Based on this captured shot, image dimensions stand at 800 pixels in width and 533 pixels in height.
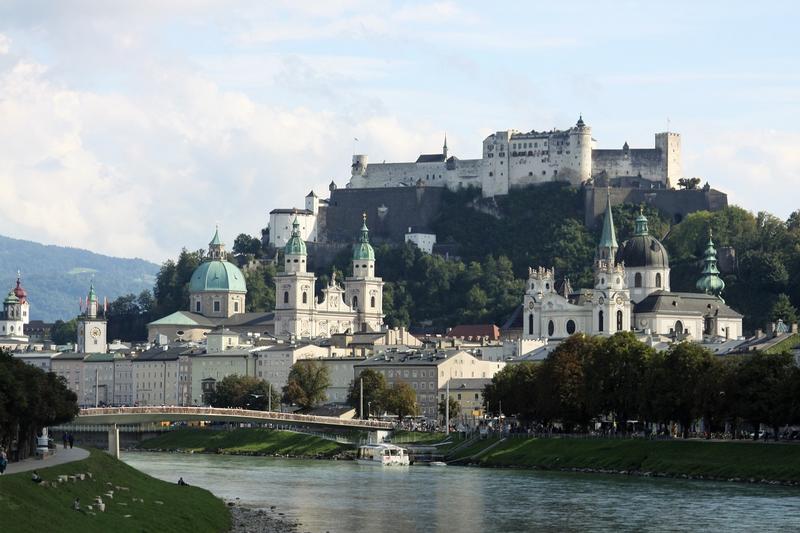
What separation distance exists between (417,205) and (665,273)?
42.6 metres

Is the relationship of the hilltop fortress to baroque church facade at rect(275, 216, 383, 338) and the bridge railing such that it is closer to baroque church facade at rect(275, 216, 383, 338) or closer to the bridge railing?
baroque church facade at rect(275, 216, 383, 338)

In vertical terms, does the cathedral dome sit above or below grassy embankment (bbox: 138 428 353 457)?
above

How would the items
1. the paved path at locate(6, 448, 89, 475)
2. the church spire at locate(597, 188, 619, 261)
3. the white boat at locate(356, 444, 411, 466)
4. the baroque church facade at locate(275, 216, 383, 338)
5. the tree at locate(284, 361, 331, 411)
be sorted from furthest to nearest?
the baroque church facade at locate(275, 216, 383, 338) → the church spire at locate(597, 188, 619, 261) → the tree at locate(284, 361, 331, 411) → the white boat at locate(356, 444, 411, 466) → the paved path at locate(6, 448, 89, 475)

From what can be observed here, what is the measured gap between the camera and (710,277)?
527 feet

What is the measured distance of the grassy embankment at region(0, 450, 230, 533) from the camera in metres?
45.1

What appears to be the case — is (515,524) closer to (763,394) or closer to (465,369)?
(763,394)

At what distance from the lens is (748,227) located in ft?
572

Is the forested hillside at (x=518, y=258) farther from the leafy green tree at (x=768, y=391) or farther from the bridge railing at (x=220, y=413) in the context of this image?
the leafy green tree at (x=768, y=391)

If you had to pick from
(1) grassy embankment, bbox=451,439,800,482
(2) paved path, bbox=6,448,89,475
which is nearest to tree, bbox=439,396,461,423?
(1) grassy embankment, bbox=451,439,800,482

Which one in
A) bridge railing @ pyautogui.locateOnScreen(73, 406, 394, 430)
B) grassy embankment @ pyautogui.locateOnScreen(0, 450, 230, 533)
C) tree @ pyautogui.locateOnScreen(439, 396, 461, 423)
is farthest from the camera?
tree @ pyautogui.locateOnScreen(439, 396, 461, 423)

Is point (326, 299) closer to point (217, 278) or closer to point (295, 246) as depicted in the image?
point (295, 246)

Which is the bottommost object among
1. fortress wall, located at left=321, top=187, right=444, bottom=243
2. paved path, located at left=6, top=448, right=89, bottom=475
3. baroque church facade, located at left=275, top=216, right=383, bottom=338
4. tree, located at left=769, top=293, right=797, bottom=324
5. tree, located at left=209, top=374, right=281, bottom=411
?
paved path, located at left=6, top=448, right=89, bottom=475

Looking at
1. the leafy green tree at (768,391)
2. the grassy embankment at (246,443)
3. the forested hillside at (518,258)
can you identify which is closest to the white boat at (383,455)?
the grassy embankment at (246,443)

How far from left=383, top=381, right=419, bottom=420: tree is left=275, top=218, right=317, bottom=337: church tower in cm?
4560
